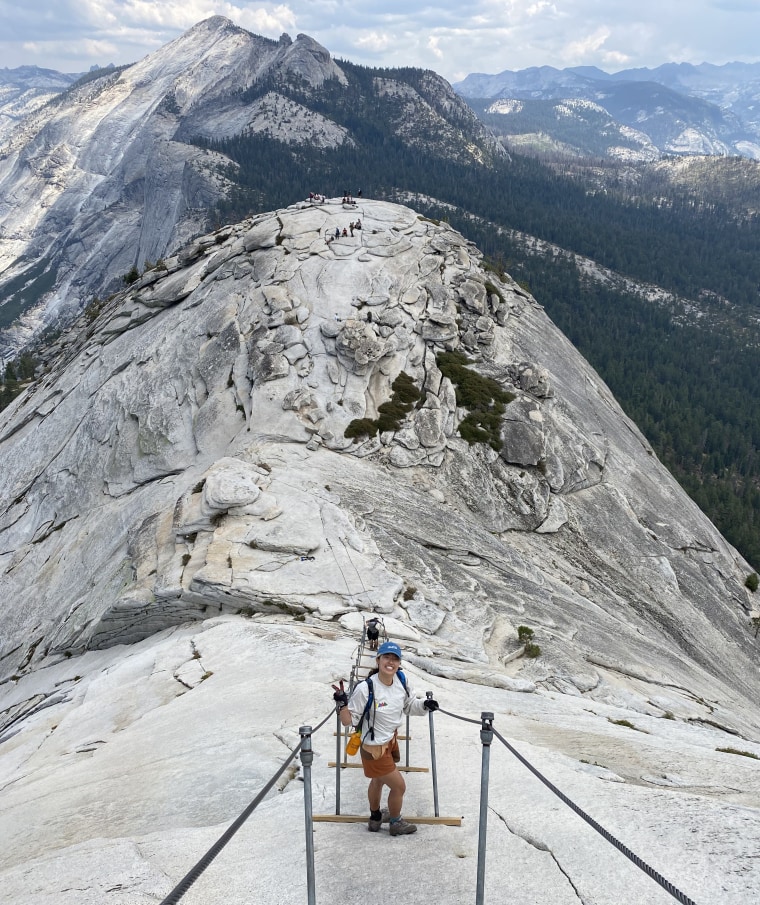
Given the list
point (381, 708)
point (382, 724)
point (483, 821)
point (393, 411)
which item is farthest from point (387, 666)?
point (393, 411)

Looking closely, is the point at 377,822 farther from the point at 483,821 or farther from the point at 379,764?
the point at 483,821

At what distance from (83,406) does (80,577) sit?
19.2m

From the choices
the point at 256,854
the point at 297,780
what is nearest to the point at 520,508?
the point at 297,780

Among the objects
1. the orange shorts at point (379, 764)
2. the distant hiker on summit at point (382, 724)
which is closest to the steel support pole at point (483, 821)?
the distant hiker on summit at point (382, 724)

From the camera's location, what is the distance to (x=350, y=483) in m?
35.6

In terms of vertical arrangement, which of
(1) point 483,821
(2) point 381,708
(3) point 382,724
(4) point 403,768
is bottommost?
(4) point 403,768

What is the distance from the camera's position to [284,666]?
1914cm

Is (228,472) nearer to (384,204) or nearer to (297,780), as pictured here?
(297,780)

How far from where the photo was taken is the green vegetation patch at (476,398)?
42.4 meters

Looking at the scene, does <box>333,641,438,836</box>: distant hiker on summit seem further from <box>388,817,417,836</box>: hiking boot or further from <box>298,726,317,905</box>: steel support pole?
<box>298,726,317,905</box>: steel support pole

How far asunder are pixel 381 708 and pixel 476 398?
35.5 metres

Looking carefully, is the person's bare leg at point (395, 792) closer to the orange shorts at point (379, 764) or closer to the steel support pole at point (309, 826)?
the orange shorts at point (379, 764)

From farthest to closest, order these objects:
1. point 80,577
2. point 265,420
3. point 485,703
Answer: point 265,420 < point 80,577 < point 485,703

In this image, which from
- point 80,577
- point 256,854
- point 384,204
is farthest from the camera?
point 384,204
